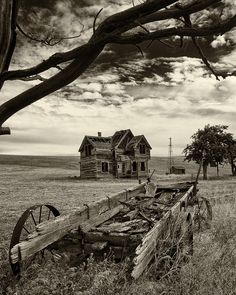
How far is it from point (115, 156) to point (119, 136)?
3.63 meters

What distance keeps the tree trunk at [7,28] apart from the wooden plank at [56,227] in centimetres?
201

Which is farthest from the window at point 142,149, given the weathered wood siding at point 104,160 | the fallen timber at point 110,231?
the fallen timber at point 110,231

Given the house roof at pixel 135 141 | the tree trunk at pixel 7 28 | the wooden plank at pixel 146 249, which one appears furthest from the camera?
the house roof at pixel 135 141

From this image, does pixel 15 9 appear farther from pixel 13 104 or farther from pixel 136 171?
pixel 136 171

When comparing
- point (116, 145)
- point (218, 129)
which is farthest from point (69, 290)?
point (218, 129)

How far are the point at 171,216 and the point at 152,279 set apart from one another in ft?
3.40

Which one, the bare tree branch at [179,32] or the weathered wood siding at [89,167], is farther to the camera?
the weathered wood siding at [89,167]

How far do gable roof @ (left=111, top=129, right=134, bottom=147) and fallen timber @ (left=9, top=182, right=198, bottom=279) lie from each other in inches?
Result: 1269

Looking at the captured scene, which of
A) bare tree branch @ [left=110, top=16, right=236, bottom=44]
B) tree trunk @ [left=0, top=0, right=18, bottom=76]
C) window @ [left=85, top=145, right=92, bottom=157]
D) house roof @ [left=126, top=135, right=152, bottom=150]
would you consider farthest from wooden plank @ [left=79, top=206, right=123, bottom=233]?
house roof @ [left=126, top=135, right=152, bottom=150]

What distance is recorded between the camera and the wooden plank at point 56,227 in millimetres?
3270

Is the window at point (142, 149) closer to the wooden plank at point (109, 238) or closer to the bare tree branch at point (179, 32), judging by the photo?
the wooden plank at point (109, 238)

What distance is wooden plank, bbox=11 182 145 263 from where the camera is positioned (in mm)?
3270

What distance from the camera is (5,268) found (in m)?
4.24

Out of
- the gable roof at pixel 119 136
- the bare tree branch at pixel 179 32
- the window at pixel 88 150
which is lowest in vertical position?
the window at pixel 88 150
